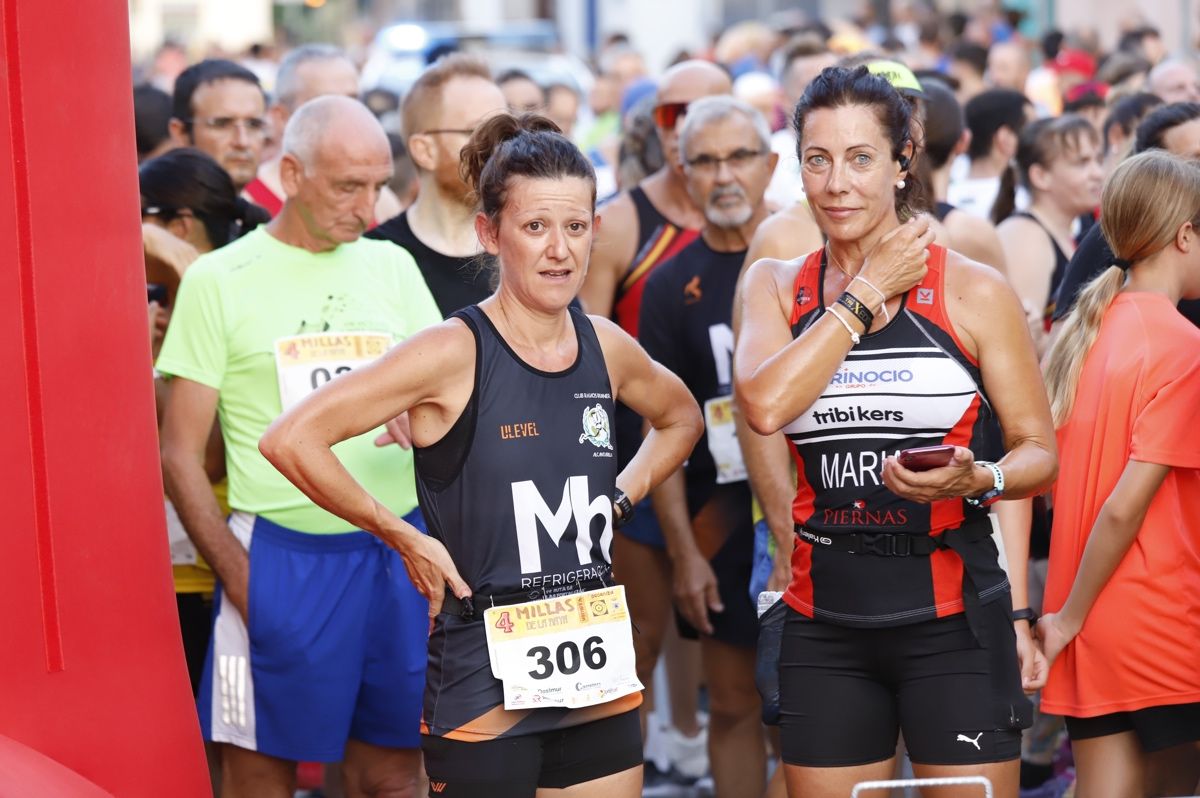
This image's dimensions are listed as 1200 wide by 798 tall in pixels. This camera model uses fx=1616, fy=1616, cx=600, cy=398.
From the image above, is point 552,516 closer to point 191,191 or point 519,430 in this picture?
point 519,430

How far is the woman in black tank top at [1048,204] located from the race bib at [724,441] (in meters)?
1.36

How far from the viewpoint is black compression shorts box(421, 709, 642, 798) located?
3.45 m

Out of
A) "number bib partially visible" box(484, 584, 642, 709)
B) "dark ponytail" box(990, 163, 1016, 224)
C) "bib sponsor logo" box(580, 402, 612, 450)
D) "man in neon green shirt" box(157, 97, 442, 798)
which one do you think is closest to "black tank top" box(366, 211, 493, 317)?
"man in neon green shirt" box(157, 97, 442, 798)

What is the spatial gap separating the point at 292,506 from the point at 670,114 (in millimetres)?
2998

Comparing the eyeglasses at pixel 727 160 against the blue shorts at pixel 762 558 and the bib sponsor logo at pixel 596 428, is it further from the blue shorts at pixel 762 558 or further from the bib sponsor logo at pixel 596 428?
the bib sponsor logo at pixel 596 428

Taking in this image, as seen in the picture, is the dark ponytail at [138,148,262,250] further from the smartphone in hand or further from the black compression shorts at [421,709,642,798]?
the smartphone in hand

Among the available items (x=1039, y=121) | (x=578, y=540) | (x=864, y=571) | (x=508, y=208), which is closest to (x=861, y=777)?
(x=864, y=571)

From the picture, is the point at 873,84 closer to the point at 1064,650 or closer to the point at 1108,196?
the point at 1108,196

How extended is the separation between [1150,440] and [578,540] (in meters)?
1.52

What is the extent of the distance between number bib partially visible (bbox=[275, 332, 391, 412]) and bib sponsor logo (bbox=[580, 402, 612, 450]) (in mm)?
1150

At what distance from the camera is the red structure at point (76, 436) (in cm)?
320

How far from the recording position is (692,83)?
6.96 m

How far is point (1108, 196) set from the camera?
4.33m

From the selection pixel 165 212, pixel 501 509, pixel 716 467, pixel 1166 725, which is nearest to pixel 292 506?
pixel 501 509
